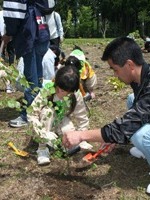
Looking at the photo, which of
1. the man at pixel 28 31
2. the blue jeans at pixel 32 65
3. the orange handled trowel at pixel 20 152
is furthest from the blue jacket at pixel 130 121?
the blue jeans at pixel 32 65

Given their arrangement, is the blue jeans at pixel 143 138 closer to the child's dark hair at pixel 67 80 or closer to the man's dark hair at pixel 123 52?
the man's dark hair at pixel 123 52

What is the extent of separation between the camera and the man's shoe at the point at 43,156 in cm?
335

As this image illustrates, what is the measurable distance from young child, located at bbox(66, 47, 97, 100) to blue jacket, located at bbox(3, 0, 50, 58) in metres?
0.46

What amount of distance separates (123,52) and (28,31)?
1.57 meters

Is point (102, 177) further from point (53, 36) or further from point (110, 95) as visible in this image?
point (53, 36)

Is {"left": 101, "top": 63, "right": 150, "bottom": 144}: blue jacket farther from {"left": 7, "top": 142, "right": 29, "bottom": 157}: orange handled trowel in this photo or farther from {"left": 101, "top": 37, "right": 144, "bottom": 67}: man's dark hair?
{"left": 7, "top": 142, "right": 29, "bottom": 157}: orange handled trowel

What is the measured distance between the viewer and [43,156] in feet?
11.2

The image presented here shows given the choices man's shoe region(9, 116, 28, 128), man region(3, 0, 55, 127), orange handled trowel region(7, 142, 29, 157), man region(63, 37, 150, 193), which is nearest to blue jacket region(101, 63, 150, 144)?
man region(63, 37, 150, 193)

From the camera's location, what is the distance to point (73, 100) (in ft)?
11.9

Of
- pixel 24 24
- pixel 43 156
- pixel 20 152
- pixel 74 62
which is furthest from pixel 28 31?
pixel 43 156

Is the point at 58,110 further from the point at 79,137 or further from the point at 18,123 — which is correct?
the point at 18,123

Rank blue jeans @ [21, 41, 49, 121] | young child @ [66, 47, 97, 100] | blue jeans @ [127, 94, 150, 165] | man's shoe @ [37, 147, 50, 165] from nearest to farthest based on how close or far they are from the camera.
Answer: blue jeans @ [127, 94, 150, 165] < man's shoe @ [37, 147, 50, 165] < blue jeans @ [21, 41, 49, 121] < young child @ [66, 47, 97, 100]

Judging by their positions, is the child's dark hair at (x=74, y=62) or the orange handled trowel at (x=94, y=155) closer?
the orange handled trowel at (x=94, y=155)

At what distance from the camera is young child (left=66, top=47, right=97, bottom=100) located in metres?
4.47
